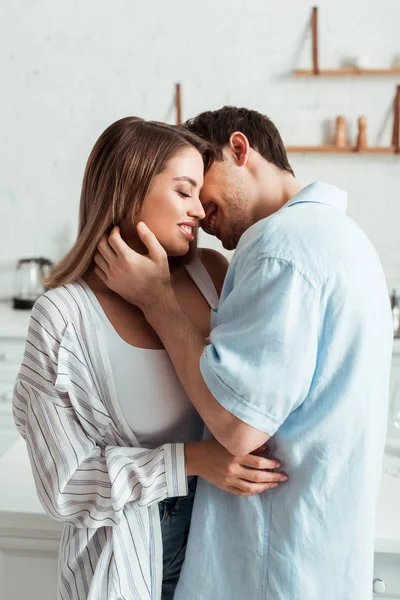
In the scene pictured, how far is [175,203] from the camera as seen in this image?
3.98 feet

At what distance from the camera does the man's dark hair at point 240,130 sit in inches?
56.3

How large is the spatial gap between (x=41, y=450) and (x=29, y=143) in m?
2.57

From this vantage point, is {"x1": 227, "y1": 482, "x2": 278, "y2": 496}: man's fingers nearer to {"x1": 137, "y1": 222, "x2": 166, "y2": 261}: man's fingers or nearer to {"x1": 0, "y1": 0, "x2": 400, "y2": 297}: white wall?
{"x1": 137, "y1": 222, "x2": 166, "y2": 261}: man's fingers

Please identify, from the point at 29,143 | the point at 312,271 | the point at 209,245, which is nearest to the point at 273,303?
the point at 312,271

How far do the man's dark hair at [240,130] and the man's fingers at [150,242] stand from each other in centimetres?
33

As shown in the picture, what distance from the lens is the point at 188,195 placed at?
124 cm

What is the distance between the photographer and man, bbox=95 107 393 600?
3.04 ft

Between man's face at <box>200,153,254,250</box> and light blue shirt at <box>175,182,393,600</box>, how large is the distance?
14.4 inches

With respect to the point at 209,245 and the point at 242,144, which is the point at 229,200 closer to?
the point at 242,144

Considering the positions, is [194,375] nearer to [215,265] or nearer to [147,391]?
[147,391]

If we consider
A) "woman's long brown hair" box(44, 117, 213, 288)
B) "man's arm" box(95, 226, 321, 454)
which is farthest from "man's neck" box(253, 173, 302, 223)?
"man's arm" box(95, 226, 321, 454)

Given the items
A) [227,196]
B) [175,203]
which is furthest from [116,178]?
[227,196]

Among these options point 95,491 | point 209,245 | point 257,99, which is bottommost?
point 209,245

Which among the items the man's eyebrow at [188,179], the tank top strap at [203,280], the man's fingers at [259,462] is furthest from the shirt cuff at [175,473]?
the man's eyebrow at [188,179]
